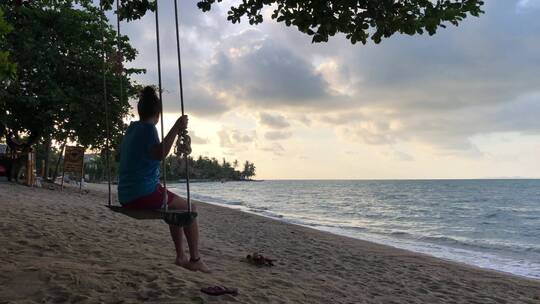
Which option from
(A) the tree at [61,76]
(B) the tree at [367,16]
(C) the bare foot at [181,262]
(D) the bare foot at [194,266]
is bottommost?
(D) the bare foot at [194,266]

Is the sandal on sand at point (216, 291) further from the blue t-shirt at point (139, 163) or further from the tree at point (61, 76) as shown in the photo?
the tree at point (61, 76)

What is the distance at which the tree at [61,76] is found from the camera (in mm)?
18469

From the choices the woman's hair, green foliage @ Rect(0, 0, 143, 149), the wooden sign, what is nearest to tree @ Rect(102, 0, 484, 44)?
the woman's hair

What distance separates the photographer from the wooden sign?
23250mm

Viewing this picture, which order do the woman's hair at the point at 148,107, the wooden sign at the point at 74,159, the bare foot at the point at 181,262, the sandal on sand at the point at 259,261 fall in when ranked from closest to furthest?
the woman's hair at the point at 148,107 < the bare foot at the point at 181,262 < the sandal on sand at the point at 259,261 < the wooden sign at the point at 74,159

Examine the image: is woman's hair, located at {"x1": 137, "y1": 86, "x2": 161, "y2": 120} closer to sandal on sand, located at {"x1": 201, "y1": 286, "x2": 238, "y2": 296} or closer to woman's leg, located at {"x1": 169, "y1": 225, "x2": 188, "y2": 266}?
woman's leg, located at {"x1": 169, "y1": 225, "x2": 188, "y2": 266}

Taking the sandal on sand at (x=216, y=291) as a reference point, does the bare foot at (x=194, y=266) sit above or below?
above

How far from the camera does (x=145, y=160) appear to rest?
447 cm

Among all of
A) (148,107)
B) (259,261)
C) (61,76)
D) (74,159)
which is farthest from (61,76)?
(148,107)

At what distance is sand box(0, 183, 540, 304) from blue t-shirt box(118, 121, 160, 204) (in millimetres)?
877

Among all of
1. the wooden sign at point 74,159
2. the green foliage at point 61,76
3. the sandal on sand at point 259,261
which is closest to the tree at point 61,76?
the green foliage at point 61,76

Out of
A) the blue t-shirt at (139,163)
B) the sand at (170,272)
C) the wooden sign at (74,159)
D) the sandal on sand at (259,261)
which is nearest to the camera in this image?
the sand at (170,272)

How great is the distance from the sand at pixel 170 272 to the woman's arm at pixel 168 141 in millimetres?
1243

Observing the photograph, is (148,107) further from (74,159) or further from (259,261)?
(74,159)
